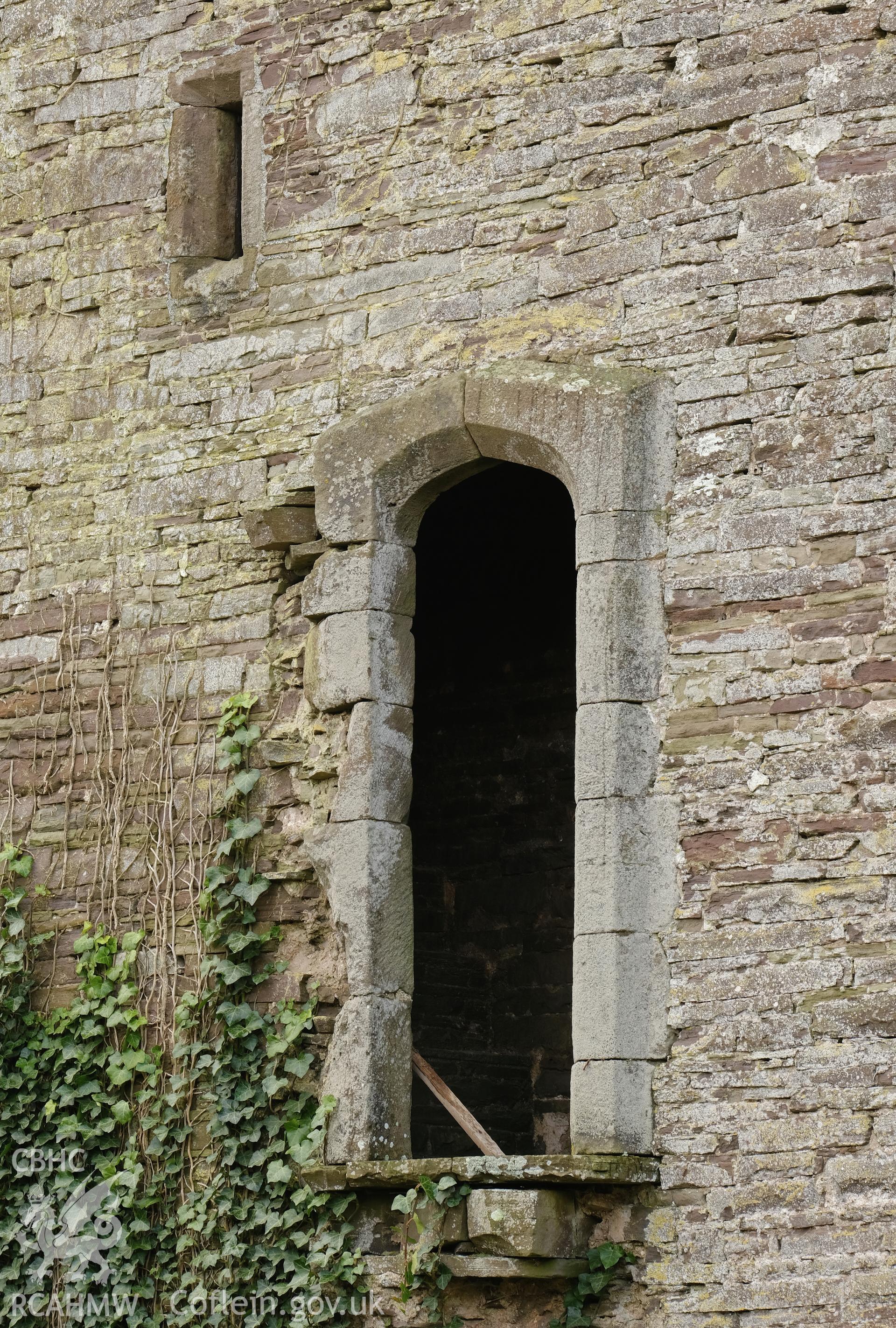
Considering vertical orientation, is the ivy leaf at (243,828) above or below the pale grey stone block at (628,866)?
above

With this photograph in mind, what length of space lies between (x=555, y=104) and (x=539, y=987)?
3951 millimetres

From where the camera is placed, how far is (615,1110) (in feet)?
20.5

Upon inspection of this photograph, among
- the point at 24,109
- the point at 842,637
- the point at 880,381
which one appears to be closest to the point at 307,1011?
the point at 842,637

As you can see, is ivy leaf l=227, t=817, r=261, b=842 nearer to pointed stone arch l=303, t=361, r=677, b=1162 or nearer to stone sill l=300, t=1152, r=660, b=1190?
pointed stone arch l=303, t=361, r=677, b=1162

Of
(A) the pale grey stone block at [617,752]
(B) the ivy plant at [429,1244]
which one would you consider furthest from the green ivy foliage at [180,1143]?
(A) the pale grey stone block at [617,752]

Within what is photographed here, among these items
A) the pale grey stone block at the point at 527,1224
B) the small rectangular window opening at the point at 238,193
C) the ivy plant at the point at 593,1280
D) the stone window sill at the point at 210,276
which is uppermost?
the small rectangular window opening at the point at 238,193

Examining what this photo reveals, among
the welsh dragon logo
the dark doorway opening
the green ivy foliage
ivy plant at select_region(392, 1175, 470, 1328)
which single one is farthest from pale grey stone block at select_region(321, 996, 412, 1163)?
the dark doorway opening

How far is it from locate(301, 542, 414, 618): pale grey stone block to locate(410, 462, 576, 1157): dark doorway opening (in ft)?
6.97

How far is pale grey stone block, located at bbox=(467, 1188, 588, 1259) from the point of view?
20.3 feet

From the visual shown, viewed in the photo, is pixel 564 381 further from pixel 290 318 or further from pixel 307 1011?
pixel 307 1011

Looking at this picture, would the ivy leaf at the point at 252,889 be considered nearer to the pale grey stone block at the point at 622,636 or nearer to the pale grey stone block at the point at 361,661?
the pale grey stone block at the point at 361,661

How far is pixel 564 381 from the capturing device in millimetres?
6879

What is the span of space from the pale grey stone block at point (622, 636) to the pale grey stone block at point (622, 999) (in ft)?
2.59

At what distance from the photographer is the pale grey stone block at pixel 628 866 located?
21.0 feet
